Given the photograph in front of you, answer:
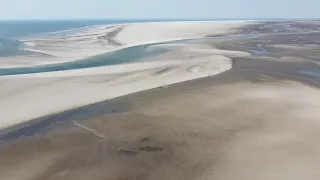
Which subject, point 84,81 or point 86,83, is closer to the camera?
point 86,83

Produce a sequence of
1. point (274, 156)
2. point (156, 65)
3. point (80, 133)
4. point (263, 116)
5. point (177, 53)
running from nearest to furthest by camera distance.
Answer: point (274, 156), point (80, 133), point (263, 116), point (156, 65), point (177, 53)

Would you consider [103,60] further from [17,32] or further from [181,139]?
[17,32]

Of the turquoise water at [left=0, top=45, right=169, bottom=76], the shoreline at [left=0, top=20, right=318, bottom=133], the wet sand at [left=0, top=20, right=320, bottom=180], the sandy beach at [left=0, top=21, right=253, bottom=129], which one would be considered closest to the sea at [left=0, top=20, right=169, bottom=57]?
the sandy beach at [left=0, top=21, right=253, bottom=129]

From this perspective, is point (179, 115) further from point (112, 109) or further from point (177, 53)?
point (177, 53)

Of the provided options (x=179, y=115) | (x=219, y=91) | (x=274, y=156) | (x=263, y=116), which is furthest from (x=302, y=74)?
(x=274, y=156)

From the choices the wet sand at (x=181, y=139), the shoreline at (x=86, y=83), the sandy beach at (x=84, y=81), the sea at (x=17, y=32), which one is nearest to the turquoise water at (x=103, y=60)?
the sandy beach at (x=84, y=81)

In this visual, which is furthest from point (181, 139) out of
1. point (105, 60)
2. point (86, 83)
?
point (105, 60)

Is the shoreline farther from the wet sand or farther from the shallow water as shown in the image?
the shallow water

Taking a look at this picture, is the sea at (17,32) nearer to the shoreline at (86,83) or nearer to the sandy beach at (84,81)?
the sandy beach at (84,81)

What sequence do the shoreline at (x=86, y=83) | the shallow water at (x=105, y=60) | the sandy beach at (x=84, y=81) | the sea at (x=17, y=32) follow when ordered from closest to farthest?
1. the shoreline at (x=86, y=83)
2. the sandy beach at (x=84, y=81)
3. the shallow water at (x=105, y=60)
4. the sea at (x=17, y=32)
